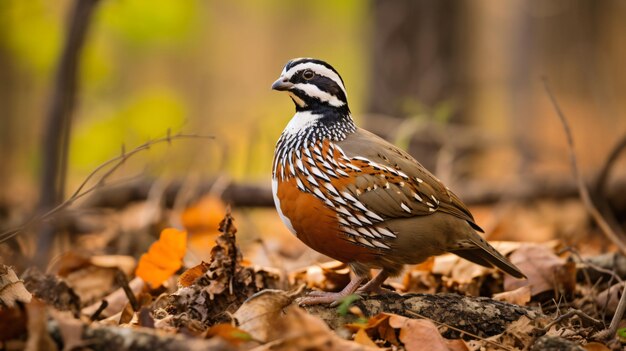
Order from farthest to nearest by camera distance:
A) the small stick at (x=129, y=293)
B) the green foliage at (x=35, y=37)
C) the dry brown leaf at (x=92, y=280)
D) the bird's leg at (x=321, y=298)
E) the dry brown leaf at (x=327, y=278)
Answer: the green foliage at (x=35, y=37), the dry brown leaf at (x=92, y=280), the dry brown leaf at (x=327, y=278), the small stick at (x=129, y=293), the bird's leg at (x=321, y=298)

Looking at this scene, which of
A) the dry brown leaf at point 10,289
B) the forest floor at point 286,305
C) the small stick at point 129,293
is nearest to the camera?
the forest floor at point 286,305

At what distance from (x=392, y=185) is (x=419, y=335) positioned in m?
1.08

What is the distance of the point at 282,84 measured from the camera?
4590 millimetres

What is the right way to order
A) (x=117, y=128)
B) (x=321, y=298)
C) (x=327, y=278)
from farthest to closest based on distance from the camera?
(x=117, y=128) < (x=327, y=278) < (x=321, y=298)

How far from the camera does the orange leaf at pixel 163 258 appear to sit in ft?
14.6

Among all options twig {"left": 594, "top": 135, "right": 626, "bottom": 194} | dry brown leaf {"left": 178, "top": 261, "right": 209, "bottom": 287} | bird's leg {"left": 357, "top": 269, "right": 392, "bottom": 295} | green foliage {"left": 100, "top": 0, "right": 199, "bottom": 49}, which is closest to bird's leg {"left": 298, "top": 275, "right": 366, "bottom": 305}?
bird's leg {"left": 357, "top": 269, "right": 392, "bottom": 295}

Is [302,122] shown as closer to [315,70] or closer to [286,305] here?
[315,70]

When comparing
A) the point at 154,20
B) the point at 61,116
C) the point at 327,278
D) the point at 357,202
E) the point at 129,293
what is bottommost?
the point at 327,278

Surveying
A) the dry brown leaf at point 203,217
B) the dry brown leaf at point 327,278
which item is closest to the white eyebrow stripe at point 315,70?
the dry brown leaf at point 327,278

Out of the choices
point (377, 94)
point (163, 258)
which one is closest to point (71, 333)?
point (163, 258)

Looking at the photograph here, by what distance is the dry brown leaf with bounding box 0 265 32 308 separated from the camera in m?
3.38

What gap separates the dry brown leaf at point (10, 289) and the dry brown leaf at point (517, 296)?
8.96 ft

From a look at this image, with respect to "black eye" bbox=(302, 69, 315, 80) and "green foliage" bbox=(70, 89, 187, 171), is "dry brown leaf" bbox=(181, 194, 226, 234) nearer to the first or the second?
"black eye" bbox=(302, 69, 315, 80)

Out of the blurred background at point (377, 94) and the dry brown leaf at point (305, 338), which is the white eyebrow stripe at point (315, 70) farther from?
the dry brown leaf at point (305, 338)
